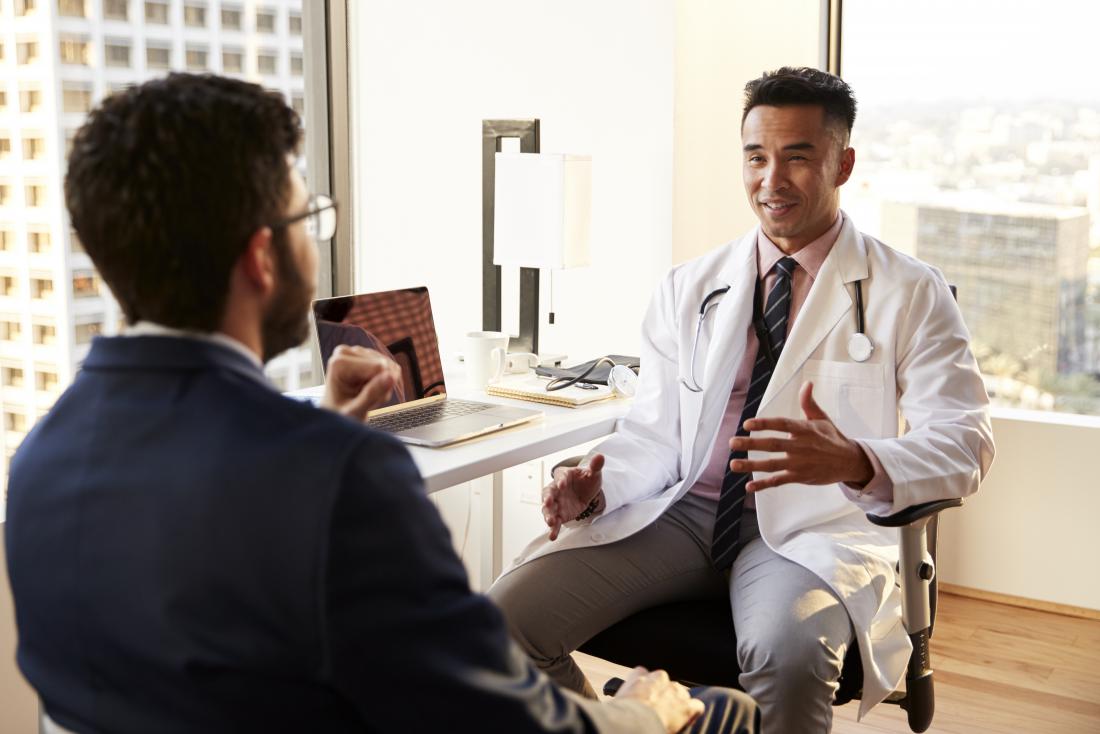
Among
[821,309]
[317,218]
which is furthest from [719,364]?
[317,218]

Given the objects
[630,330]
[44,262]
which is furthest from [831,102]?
[44,262]

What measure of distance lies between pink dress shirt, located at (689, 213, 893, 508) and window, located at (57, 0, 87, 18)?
1901 millimetres

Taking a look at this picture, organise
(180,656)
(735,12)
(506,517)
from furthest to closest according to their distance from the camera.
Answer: (506,517)
(735,12)
(180,656)

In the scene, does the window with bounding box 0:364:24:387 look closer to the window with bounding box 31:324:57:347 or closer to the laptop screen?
the window with bounding box 31:324:57:347

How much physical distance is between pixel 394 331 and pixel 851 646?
1043mm

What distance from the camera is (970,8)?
3.23 meters

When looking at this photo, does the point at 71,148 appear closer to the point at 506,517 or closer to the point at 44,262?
the point at 44,262

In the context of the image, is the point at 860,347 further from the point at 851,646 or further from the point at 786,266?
the point at 851,646

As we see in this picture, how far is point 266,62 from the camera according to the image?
11.7 ft

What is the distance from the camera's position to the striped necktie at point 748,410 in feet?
6.50

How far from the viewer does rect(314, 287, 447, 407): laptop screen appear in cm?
218

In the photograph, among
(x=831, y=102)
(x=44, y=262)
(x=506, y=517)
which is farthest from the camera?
(x=506, y=517)

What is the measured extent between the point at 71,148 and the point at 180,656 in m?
0.44

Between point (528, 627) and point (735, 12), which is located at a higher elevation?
point (735, 12)
